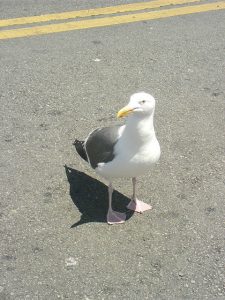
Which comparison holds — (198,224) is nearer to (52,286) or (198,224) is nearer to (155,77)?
(52,286)

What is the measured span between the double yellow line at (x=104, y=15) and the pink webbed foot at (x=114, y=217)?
3083mm

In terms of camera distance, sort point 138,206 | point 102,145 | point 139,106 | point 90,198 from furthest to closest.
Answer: point 90,198
point 138,206
point 102,145
point 139,106

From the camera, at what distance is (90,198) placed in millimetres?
3893

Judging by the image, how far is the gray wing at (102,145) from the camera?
354 cm

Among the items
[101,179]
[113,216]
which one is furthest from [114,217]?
[101,179]

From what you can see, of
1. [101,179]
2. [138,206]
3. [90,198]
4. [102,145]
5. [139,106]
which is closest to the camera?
[139,106]

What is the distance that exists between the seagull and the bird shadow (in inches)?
4.8

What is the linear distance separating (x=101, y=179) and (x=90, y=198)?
0.23 m

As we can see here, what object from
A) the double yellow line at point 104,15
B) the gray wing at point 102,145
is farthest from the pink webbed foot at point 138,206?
the double yellow line at point 104,15

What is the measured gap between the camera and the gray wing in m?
3.54

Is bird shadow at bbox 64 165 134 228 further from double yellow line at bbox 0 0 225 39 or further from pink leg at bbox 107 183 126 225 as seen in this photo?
double yellow line at bbox 0 0 225 39

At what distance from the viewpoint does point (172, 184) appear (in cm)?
402

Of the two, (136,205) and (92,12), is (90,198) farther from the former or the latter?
(92,12)

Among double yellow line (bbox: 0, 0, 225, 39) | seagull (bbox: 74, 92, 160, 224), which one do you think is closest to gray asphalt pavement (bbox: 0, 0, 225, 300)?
double yellow line (bbox: 0, 0, 225, 39)
